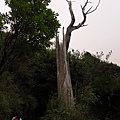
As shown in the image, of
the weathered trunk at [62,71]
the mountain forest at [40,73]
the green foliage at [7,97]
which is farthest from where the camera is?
the weathered trunk at [62,71]

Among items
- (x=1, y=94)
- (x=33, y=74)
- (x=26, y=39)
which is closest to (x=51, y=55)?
(x=33, y=74)

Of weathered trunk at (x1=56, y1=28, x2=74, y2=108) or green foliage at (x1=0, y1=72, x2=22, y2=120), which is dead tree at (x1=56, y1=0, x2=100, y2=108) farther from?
green foliage at (x1=0, y1=72, x2=22, y2=120)

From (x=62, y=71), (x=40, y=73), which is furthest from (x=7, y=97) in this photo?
(x=40, y=73)

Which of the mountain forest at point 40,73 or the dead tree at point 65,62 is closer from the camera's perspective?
the mountain forest at point 40,73

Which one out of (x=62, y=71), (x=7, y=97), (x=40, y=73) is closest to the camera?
(x=7, y=97)

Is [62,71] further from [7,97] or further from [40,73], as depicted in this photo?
[40,73]

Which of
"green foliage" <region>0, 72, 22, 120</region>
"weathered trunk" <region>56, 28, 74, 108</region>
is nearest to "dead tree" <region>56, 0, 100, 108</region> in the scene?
"weathered trunk" <region>56, 28, 74, 108</region>

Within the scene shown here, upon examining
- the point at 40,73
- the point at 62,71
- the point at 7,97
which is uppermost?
the point at 40,73

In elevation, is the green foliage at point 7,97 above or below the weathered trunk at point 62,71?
below

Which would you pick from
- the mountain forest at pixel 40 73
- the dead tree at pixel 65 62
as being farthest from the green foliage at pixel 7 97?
the dead tree at pixel 65 62

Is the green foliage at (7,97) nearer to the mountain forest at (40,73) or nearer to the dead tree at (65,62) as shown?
the mountain forest at (40,73)

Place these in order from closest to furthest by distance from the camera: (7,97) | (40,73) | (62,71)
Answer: (7,97)
(62,71)
(40,73)

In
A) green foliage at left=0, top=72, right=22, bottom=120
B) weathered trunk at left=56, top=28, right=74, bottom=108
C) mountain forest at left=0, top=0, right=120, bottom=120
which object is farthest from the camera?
weathered trunk at left=56, top=28, right=74, bottom=108

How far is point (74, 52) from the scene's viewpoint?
26.1 m
